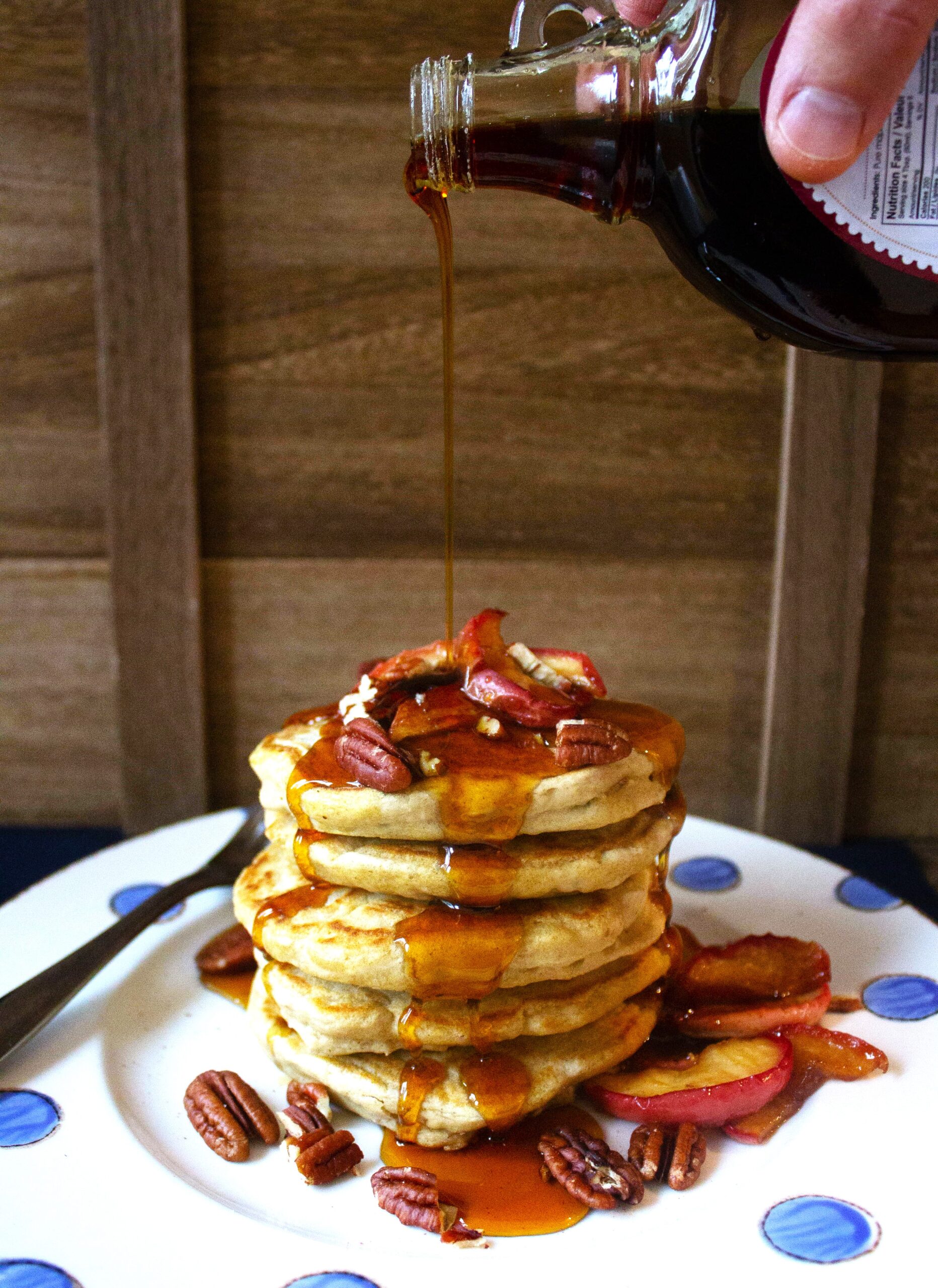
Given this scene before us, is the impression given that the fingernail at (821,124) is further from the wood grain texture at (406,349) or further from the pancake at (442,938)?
the wood grain texture at (406,349)

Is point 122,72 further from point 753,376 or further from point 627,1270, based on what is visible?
point 627,1270

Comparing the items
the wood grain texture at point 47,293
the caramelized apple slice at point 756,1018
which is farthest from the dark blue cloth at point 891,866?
the wood grain texture at point 47,293

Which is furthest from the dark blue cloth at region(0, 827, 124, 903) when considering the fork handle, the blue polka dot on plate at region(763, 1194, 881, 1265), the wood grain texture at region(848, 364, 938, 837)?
the wood grain texture at region(848, 364, 938, 837)

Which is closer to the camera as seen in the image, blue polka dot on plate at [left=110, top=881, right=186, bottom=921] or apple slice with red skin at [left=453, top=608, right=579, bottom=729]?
apple slice with red skin at [left=453, top=608, right=579, bottom=729]

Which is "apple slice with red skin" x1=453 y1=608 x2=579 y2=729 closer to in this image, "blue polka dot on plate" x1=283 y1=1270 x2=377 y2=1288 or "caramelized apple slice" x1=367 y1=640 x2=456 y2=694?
"caramelized apple slice" x1=367 y1=640 x2=456 y2=694

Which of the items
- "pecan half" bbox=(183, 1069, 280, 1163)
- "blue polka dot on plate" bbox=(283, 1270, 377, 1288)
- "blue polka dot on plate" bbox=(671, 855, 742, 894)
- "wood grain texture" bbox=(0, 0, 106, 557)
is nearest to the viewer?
"blue polka dot on plate" bbox=(283, 1270, 377, 1288)
